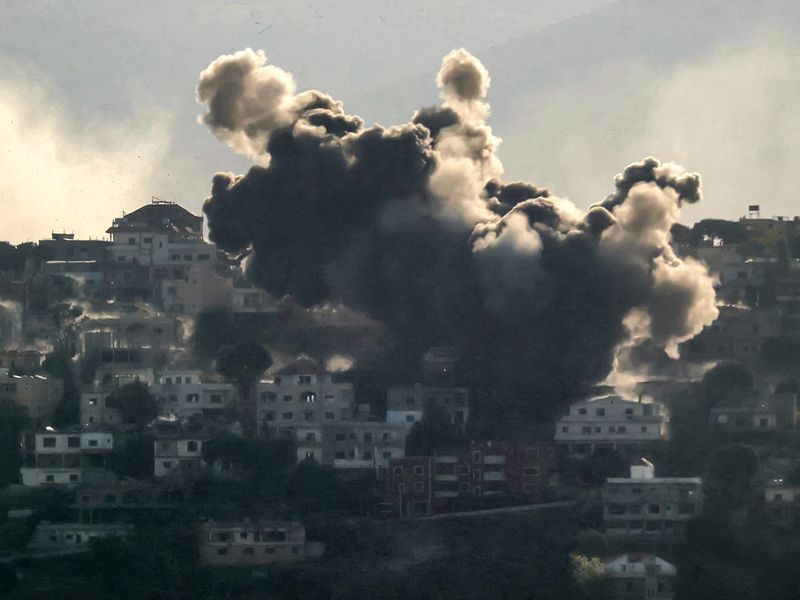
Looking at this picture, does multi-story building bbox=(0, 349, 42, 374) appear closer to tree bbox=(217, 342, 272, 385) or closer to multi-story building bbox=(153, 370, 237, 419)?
multi-story building bbox=(153, 370, 237, 419)

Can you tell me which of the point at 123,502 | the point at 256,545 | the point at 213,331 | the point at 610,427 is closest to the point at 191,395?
the point at 213,331

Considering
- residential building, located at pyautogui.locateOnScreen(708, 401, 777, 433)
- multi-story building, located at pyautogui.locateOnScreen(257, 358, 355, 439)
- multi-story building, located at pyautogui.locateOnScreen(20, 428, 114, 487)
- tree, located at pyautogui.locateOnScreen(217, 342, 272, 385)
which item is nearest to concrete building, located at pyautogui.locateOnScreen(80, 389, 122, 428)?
multi-story building, located at pyautogui.locateOnScreen(20, 428, 114, 487)

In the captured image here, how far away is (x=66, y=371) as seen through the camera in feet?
322

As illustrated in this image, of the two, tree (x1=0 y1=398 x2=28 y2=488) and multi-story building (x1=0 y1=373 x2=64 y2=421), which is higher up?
multi-story building (x1=0 y1=373 x2=64 y2=421)

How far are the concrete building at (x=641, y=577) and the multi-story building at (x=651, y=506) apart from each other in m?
2.03

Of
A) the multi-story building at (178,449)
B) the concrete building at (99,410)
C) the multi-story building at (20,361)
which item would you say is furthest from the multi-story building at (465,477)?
the multi-story building at (20,361)

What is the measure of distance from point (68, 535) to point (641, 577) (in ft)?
45.2

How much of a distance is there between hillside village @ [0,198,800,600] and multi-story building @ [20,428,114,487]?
0.19 ft

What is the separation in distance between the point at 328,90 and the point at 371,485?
67.1 metres

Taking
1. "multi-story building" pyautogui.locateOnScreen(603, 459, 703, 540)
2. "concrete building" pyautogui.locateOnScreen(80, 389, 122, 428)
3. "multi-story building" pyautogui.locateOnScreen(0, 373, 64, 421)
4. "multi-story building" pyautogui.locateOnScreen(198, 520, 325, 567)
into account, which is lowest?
"multi-story building" pyautogui.locateOnScreen(198, 520, 325, 567)

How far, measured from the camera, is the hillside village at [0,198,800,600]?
83.8m

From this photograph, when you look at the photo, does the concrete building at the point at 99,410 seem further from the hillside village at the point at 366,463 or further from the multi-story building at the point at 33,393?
the multi-story building at the point at 33,393

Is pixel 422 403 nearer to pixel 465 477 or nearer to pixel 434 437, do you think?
pixel 434 437

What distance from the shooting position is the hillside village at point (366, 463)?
83812mm
